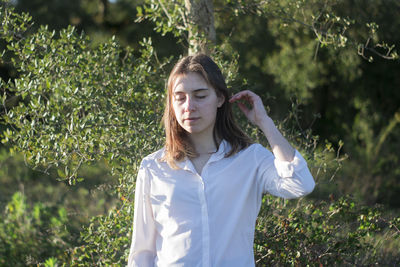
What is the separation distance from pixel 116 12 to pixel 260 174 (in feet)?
38.3

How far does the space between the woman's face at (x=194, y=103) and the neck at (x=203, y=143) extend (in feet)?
0.23

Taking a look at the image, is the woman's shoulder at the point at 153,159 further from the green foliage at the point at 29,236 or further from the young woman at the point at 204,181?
the green foliage at the point at 29,236

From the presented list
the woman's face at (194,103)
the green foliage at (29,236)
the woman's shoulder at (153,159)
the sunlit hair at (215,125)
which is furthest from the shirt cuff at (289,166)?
the green foliage at (29,236)

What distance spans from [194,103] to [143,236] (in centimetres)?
58

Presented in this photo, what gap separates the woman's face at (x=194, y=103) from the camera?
2314 mm

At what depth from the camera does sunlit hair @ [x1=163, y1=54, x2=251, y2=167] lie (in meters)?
2.36

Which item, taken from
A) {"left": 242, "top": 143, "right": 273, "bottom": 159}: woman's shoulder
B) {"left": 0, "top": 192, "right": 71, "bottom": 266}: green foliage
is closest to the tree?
{"left": 0, "top": 192, "right": 71, "bottom": 266}: green foliage

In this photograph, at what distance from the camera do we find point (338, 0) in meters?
5.65

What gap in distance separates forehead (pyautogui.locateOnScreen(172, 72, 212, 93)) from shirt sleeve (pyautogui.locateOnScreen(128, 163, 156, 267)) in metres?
0.45

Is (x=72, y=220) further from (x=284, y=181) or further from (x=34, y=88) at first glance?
(x=284, y=181)

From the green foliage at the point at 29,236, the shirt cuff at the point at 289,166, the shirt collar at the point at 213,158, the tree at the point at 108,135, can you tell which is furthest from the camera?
the green foliage at the point at 29,236

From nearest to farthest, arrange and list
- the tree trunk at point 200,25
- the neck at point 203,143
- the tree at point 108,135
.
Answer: the neck at point 203,143 → the tree at point 108,135 → the tree trunk at point 200,25

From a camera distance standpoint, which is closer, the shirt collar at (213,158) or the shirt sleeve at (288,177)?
the shirt sleeve at (288,177)

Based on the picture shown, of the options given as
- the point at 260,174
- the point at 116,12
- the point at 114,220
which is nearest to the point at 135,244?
the point at 260,174
